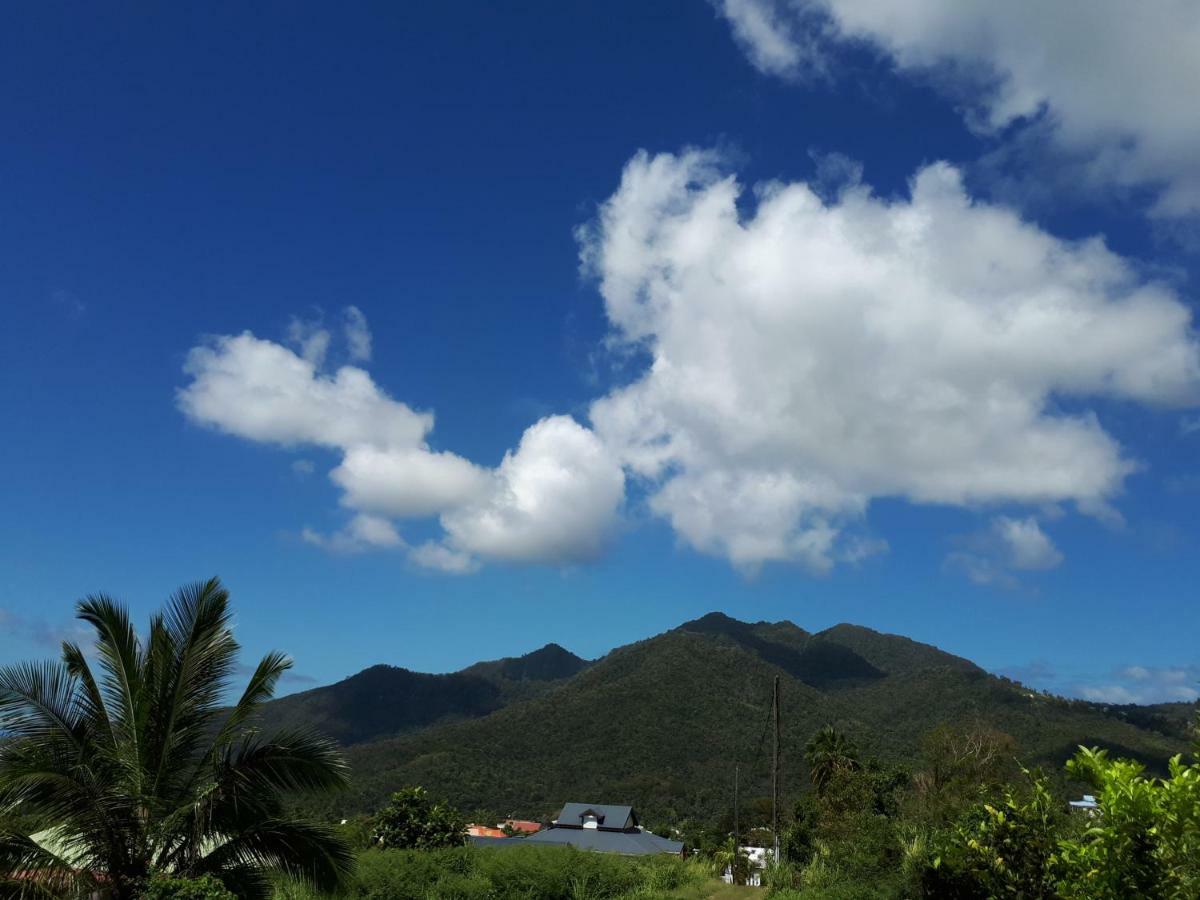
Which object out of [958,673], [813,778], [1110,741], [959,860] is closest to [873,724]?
[958,673]

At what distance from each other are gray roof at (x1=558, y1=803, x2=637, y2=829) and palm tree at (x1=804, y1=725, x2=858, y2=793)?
22511mm

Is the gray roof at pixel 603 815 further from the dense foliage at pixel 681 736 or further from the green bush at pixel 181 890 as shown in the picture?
the green bush at pixel 181 890

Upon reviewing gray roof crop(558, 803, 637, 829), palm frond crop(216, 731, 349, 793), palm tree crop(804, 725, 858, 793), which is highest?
palm tree crop(804, 725, 858, 793)

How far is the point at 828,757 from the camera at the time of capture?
50.8m

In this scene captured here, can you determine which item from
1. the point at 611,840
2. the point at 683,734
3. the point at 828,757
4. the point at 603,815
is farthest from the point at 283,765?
the point at 683,734

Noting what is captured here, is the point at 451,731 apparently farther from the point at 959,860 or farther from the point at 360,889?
the point at 959,860

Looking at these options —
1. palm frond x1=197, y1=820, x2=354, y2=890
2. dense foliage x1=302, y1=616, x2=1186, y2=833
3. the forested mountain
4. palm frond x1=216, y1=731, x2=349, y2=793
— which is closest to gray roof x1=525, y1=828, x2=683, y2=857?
dense foliage x1=302, y1=616, x2=1186, y2=833

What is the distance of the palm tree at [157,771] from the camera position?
32.5ft

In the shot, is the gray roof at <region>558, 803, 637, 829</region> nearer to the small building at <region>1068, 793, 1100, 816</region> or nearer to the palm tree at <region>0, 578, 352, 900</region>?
the small building at <region>1068, 793, 1100, 816</region>

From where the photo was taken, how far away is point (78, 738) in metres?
10.4

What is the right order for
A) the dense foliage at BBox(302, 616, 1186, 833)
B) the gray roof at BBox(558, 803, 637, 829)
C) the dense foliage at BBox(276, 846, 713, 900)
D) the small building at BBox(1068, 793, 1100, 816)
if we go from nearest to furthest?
the small building at BBox(1068, 793, 1100, 816) → the dense foliage at BBox(276, 846, 713, 900) → the gray roof at BBox(558, 803, 637, 829) → the dense foliage at BBox(302, 616, 1186, 833)

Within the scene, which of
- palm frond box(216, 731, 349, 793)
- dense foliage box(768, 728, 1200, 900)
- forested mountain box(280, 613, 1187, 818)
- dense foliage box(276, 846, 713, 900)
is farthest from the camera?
forested mountain box(280, 613, 1187, 818)

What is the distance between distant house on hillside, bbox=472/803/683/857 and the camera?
5219 cm

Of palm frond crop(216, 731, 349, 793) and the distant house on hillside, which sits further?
the distant house on hillside
